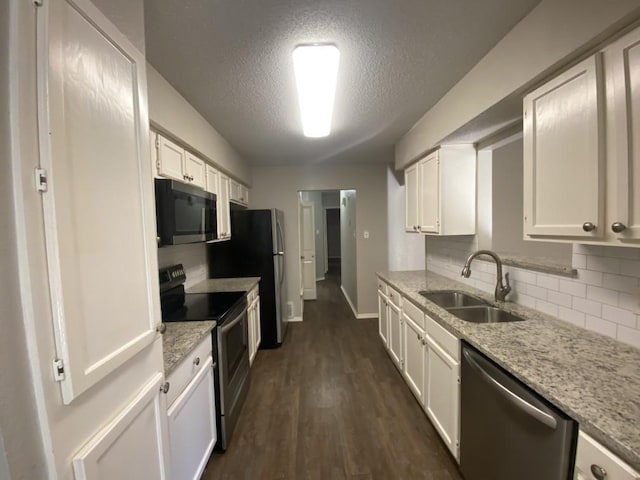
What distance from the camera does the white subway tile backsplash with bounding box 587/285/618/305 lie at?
1256 millimetres

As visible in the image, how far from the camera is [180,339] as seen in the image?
145 centimetres

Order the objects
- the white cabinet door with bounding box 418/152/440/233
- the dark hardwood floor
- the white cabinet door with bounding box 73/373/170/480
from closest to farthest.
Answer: the white cabinet door with bounding box 73/373/170/480, the dark hardwood floor, the white cabinet door with bounding box 418/152/440/233

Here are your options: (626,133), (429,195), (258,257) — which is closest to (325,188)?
(258,257)

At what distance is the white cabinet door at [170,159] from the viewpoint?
5.57ft

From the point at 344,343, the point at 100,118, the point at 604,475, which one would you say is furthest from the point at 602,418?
the point at 344,343

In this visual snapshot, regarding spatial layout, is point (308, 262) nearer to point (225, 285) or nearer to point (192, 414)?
point (225, 285)

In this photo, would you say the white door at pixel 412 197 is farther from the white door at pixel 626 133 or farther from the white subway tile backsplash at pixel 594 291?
the white door at pixel 626 133

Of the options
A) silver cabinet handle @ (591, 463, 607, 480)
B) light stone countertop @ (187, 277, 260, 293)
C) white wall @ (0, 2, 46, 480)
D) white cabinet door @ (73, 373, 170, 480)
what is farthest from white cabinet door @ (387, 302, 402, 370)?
white wall @ (0, 2, 46, 480)

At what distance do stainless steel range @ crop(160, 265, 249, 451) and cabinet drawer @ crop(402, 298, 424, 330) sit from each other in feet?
4.51

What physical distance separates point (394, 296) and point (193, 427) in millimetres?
1887

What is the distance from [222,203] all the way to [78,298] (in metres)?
2.22

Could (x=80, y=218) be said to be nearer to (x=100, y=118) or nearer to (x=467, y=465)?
(x=100, y=118)

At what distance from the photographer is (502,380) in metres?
1.14

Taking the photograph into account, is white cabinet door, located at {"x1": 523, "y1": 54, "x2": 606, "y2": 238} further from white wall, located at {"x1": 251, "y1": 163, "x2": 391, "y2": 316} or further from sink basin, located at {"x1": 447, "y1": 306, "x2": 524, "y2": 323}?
white wall, located at {"x1": 251, "y1": 163, "x2": 391, "y2": 316}
